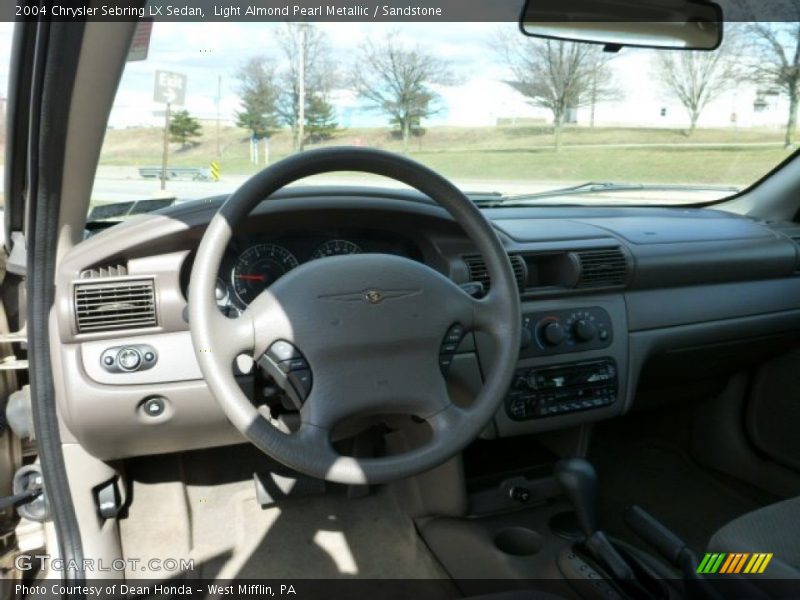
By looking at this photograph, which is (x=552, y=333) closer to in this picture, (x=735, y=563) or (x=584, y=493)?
(x=584, y=493)

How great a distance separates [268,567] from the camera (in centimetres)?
254

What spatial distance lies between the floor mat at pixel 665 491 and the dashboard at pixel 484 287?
453 millimetres

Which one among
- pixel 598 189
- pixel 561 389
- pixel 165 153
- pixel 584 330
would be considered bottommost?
pixel 561 389

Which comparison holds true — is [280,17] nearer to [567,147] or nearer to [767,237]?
[567,147]

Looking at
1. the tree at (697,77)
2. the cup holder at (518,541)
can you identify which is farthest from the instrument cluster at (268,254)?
the tree at (697,77)

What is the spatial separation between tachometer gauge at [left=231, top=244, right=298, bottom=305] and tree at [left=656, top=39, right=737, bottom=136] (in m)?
1.70

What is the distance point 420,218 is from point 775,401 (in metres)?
1.95

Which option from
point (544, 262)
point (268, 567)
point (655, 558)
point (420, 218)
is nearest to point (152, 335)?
point (420, 218)

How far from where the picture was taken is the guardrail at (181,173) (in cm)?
197

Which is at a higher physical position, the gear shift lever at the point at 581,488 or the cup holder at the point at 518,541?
the gear shift lever at the point at 581,488

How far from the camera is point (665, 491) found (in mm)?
3088

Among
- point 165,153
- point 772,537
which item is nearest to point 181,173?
point 165,153

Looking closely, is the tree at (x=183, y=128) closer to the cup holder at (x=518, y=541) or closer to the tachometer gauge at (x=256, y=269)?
the tachometer gauge at (x=256, y=269)

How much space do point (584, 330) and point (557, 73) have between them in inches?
36.3
